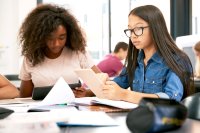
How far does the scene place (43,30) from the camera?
170 cm

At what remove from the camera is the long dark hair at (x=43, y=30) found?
5.65ft

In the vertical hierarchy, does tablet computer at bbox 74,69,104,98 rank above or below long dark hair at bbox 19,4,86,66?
below

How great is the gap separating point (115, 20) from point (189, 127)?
4592 mm

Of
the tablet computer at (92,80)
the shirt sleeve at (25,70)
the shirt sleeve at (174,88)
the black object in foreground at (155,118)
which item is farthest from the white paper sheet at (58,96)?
the shirt sleeve at (25,70)

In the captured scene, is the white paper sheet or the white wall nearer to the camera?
the white paper sheet

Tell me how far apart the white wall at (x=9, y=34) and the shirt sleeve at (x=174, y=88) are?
11.9 feet

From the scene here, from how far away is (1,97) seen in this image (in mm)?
1534

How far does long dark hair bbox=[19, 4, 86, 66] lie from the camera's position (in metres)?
1.72

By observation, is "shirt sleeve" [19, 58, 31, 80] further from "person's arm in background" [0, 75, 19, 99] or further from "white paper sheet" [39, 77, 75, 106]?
"white paper sheet" [39, 77, 75, 106]

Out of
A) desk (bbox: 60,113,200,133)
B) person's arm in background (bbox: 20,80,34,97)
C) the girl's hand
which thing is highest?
the girl's hand

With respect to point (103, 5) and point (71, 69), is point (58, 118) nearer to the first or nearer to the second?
point (71, 69)

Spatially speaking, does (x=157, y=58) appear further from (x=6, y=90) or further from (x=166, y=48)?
(x=6, y=90)

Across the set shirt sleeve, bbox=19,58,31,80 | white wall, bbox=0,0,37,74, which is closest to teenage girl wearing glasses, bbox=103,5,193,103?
shirt sleeve, bbox=19,58,31,80

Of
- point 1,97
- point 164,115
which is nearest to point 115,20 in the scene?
point 1,97
